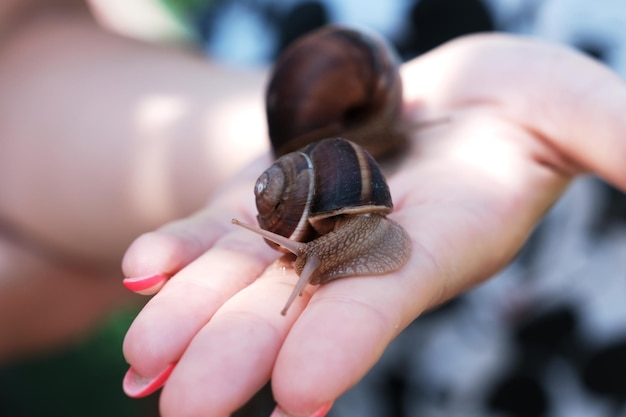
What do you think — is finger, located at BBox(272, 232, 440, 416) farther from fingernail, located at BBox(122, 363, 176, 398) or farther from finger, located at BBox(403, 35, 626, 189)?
finger, located at BBox(403, 35, 626, 189)

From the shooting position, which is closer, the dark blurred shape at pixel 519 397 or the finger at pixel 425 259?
the finger at pixel 425 259

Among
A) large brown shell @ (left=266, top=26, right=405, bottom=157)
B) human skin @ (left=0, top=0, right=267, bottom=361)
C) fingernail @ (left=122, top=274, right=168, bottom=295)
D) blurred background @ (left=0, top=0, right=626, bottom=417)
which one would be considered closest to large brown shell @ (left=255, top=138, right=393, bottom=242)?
fingernail @ (left=122, top=274, right=168, bottom=295)

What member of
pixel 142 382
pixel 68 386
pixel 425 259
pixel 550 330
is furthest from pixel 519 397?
pixel 68 386

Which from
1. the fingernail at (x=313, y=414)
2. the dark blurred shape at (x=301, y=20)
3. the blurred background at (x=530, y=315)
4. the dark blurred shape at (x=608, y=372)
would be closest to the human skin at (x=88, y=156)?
the dark blurred shape at (x=301, y=20)

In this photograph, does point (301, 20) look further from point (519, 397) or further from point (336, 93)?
point (519, 397)

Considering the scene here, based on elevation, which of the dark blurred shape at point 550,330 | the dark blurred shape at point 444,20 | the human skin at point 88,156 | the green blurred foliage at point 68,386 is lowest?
the green blurred foliage at point 68,386

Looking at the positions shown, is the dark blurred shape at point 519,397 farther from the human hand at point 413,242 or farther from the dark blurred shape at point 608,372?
the human hand at point 413,242
